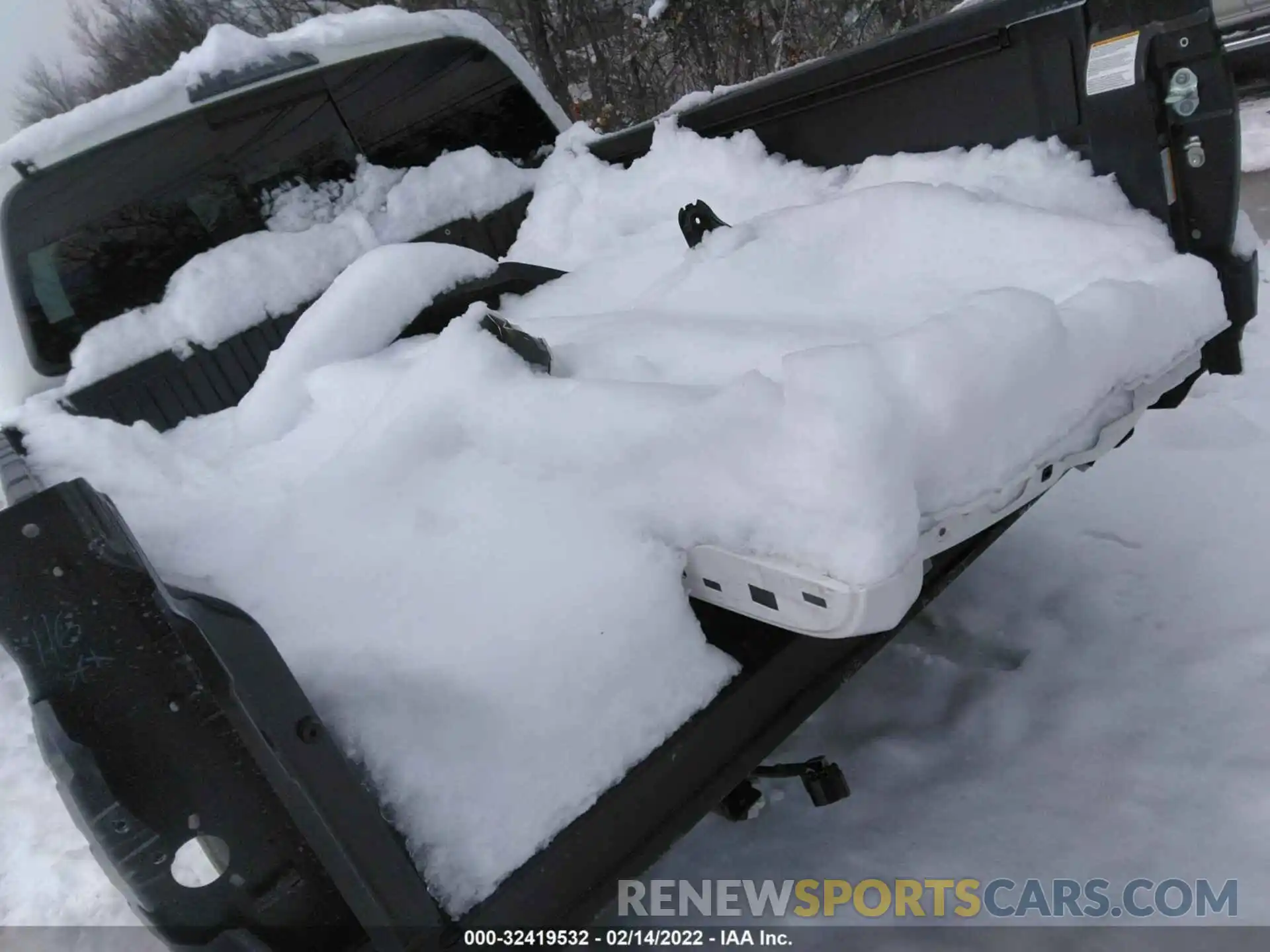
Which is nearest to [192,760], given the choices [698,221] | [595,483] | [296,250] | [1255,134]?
[595,483]

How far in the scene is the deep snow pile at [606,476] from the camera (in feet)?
3.97

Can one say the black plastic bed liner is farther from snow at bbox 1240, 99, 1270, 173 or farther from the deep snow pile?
snow at bbox 1240, 99, 1270, 173

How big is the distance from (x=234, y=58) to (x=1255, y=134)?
6697mm

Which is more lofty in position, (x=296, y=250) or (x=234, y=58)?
(x=234, y=58)

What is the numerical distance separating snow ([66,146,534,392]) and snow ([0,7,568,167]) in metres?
0.41

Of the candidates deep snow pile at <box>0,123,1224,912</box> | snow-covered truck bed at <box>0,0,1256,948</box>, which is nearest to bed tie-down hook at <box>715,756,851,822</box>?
snow-covered truck bed at <box>0,0,1256,948</box>

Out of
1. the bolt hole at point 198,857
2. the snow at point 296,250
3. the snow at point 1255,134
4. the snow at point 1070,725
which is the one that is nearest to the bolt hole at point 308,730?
the bolt hole at point 198,857

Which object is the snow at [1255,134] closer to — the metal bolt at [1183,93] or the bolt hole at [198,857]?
the metal bolt at [1183,93]

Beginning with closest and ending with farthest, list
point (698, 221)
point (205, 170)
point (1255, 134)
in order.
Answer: point (698, 221)
point (205, 170)
point (1255, 134)

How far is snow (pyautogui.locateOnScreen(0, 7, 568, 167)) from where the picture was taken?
103 inches

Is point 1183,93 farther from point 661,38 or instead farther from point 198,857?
point 661,38

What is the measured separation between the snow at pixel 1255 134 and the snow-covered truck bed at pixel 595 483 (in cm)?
474

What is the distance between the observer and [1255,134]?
243 inches

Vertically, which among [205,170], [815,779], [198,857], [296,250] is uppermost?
[205,170]
